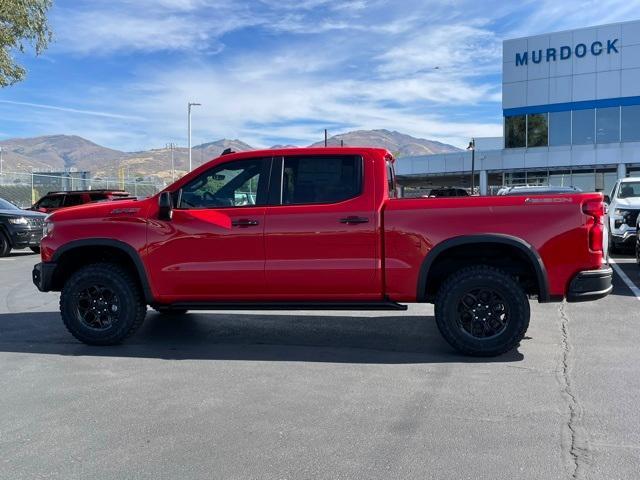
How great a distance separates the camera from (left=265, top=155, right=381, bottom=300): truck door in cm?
589

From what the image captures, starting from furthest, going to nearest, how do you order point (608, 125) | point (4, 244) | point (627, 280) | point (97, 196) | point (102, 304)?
point (608, 125) → point (97, 196) → point (4, 244) → point (627, 280) → point (102, 304)

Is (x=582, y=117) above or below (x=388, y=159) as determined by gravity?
above

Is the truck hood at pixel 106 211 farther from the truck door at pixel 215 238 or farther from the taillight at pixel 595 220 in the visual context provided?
the taillight at pixel 595 220

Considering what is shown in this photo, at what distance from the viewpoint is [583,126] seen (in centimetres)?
3981

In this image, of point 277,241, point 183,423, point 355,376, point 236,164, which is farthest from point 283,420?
point 236,164

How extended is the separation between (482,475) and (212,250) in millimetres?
3535


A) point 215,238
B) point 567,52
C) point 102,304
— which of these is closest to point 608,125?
point 567,52

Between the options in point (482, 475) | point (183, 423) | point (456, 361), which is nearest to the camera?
point (482, 475)

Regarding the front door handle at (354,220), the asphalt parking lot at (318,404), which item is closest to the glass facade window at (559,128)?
the asphalt parking lot at (318,404)

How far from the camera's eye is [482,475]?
3.47 metres

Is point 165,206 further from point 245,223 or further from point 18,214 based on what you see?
point 18,214

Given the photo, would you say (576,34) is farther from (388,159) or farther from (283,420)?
(283,420)

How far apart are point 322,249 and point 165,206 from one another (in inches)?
64.3

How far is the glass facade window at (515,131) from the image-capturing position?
4219 centimetres
